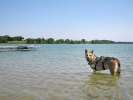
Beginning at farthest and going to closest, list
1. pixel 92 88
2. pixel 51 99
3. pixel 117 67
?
pixel 117 67, pixel 92 88, pixel 51 99

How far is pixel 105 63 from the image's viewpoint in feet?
40.4

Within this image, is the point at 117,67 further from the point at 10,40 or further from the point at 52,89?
the point at 10,40

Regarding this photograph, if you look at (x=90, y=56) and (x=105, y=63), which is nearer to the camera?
(x=105, y=63)

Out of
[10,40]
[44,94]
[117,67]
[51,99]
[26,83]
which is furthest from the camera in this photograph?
[10,40]

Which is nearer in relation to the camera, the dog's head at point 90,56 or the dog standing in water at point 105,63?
the dog standing in water at point 105,63

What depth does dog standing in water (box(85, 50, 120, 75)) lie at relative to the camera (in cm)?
1198

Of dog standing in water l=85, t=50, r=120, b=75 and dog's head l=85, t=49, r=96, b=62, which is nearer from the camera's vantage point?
dog standing in water l=85, t=50, r=120, b=75

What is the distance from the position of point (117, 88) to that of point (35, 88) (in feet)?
8.74

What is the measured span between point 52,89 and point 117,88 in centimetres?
213

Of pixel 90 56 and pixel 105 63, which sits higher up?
pixel 90 56

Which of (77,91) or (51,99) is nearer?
(51,99)

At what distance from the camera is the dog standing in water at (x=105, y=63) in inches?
472

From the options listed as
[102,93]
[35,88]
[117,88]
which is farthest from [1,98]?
[117,88]

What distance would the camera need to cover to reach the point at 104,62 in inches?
487
